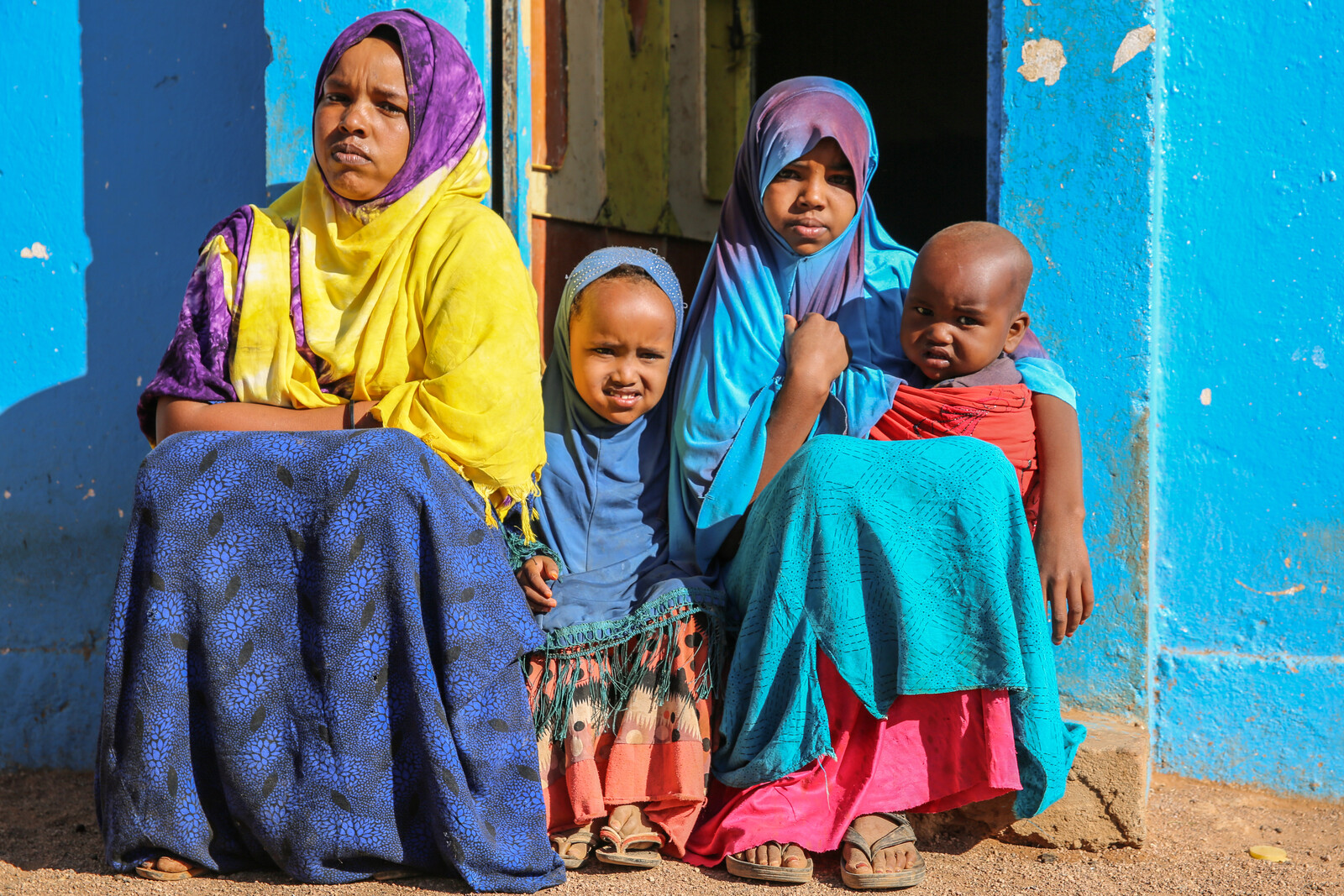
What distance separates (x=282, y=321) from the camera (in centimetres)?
262

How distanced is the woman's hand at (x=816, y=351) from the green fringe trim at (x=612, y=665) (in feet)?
1.97

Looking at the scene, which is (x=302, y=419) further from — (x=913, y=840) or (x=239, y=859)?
(x=913, y=840)

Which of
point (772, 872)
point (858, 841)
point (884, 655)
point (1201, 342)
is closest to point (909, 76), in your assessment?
point (1201, 342)

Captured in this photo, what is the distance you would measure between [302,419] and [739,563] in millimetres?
1045

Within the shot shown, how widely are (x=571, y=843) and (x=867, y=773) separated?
637 millimetres

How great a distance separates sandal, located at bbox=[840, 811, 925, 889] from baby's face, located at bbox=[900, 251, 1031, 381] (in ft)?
3.33

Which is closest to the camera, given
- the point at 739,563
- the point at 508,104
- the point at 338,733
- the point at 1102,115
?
the point at 338,733

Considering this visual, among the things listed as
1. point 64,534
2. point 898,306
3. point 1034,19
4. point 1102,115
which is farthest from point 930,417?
point 64,534

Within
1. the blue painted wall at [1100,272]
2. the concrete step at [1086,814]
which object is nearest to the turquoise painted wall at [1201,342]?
the blue painted wall at [1100,272]

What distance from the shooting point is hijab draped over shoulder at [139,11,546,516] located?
2453 mm

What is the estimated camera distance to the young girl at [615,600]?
7.70 feet

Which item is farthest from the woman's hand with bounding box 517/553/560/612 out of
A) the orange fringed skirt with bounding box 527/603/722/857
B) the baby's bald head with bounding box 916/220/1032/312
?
the baby's bald head with bounding box 916/220/1032/312

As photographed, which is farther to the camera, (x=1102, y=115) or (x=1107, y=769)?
(x=1102, y=115)

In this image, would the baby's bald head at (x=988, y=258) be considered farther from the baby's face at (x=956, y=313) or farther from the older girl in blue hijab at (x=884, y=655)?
the older girl in blue hijab at (x=884, y=655)
